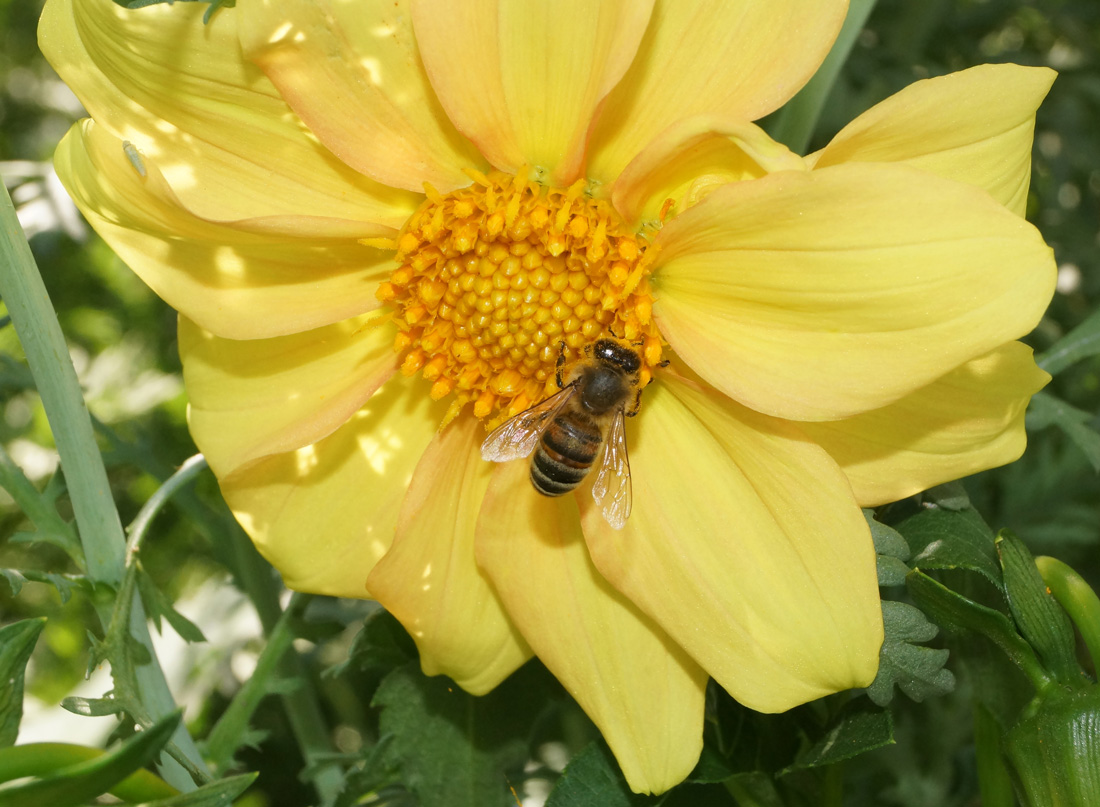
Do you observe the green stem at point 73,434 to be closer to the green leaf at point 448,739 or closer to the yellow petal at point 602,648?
the green leaf at point 448,739

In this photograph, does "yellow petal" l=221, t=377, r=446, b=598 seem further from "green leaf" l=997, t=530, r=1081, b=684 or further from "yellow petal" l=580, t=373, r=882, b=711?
"green leaf" l=997, t=530, r=1081, b=684

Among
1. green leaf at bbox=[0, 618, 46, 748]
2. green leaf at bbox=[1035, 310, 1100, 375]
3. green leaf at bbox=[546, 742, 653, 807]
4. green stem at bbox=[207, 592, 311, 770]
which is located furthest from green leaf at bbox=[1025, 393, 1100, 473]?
green leaf at bbox=[0, 618, 46, 748]

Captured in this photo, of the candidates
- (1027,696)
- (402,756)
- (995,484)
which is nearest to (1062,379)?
(995,484)

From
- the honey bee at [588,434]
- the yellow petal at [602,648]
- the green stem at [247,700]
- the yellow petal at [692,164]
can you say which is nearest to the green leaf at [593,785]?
the yellow petal at [602,648]

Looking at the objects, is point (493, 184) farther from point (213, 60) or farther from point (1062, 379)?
point (1062, 379)

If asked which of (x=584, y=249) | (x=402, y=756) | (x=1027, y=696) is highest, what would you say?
(x=584, y=249)

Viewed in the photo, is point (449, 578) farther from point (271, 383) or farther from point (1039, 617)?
point (1039, 617)

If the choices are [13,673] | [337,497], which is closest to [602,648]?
[337,497]
